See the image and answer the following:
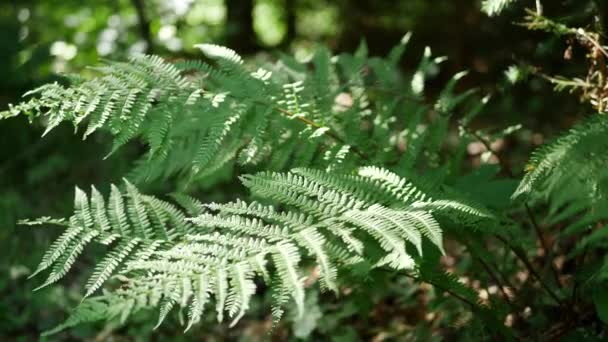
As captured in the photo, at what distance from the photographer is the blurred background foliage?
9.56 feet

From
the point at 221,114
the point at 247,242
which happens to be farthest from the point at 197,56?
the point at 247,242

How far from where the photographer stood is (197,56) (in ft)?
18.6

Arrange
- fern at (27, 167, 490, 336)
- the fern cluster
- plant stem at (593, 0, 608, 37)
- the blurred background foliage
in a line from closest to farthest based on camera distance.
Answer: fern at (27, 167, 490, 336)
the fern cluster
plant stem at (593, 0, 608, 37)
the blurred background foliage

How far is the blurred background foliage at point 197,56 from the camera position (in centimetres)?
291

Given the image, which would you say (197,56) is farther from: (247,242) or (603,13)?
(247,242)

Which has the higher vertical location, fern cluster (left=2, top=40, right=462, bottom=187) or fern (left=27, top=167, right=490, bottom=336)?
fern cluster (left=2, top=40, right=462, bottom=187)

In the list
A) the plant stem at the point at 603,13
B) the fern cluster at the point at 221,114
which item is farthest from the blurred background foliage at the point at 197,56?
the fern cluster at the point at 221,114

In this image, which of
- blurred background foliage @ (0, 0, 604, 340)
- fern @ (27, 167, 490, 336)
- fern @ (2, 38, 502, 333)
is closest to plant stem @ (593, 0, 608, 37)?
blurred background foliage @ (0, 0, 604, 340)

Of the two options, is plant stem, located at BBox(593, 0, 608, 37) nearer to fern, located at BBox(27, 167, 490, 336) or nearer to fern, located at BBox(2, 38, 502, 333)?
fern, located at BBox(2, 38, 502, 333)

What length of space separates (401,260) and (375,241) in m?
0.39

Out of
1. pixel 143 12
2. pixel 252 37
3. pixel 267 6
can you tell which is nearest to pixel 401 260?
pixel 143 12

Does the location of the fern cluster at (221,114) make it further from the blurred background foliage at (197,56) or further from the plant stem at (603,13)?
the plant stem at (603,13)

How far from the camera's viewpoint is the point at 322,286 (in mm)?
1502

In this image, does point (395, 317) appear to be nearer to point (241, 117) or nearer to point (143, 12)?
point (241, 117)
